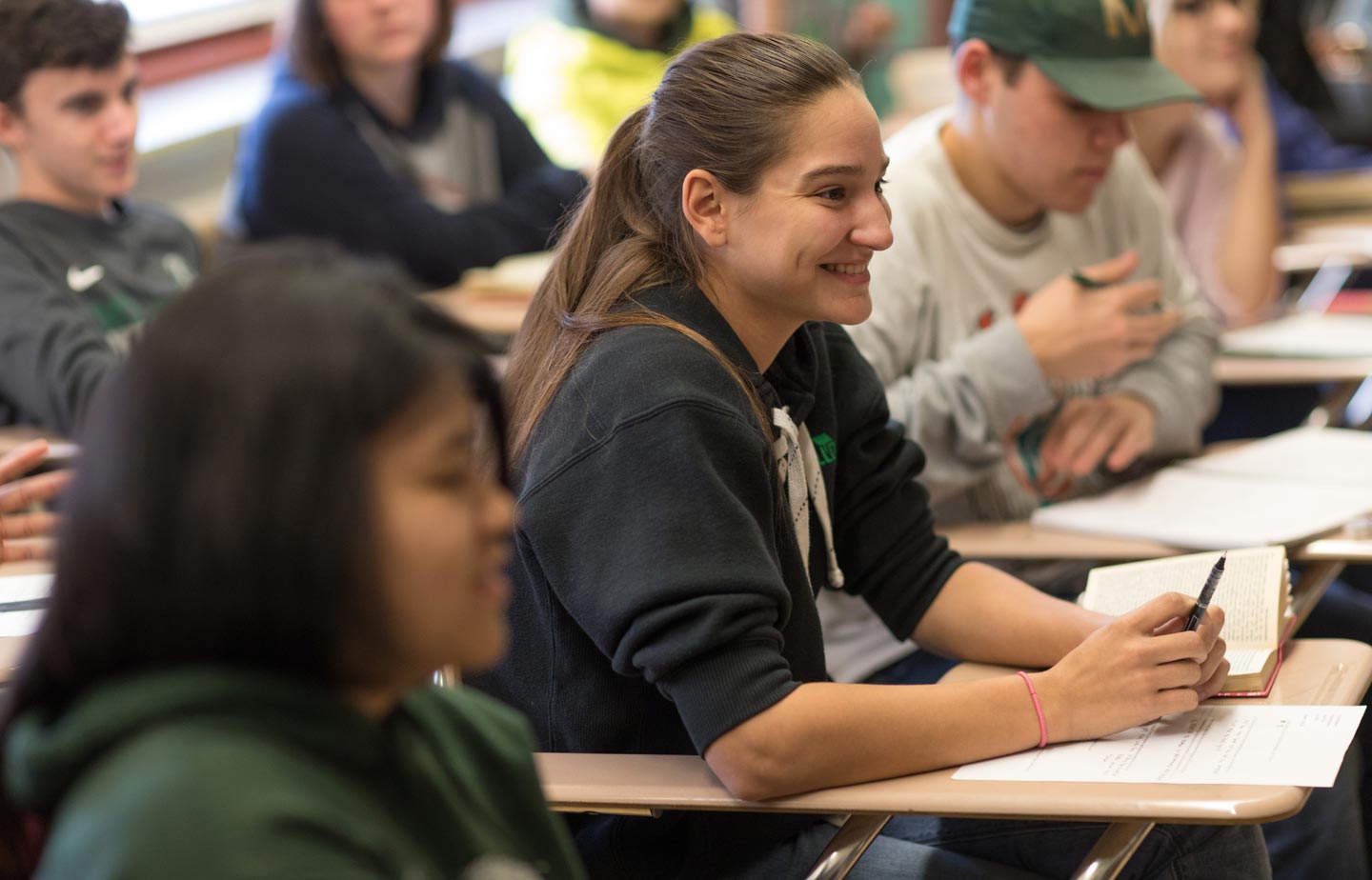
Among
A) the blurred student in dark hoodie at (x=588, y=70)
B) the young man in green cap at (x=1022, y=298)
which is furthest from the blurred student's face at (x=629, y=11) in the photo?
the young man in green cap at (x=1022, y=298)

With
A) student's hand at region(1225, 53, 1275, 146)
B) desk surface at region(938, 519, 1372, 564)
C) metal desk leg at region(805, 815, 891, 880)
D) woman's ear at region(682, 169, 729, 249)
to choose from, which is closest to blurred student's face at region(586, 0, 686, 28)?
student's hand at region(1225, 53, 1275, 146)

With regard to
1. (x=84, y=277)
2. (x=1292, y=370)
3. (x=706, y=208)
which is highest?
(x=706, y=208)

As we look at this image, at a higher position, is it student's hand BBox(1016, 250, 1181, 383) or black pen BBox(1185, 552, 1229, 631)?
black pen BBox(1185, 552, 1229, 631)

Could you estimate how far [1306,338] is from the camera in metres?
2.66

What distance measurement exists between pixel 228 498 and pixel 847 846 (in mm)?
675

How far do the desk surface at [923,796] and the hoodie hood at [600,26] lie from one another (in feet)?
8.53

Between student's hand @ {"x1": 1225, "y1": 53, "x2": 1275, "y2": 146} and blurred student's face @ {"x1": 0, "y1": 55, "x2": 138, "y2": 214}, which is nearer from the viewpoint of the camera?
blurred student's face @ {"x1": 0, "y1": 55, "x2": 138, "y2": 214}

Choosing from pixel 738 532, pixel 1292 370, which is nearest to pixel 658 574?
pixel 738 532

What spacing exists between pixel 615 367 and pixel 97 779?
2.08 feet

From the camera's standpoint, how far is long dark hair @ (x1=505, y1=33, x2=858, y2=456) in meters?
1.29

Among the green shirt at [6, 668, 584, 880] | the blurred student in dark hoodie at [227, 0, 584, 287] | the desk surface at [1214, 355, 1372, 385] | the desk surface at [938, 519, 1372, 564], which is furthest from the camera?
the blurred student in dark hoodie at [227, 0, 584, 287]

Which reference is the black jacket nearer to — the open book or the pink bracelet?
the pink bracelet

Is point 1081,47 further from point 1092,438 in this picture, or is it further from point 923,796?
point 923,796

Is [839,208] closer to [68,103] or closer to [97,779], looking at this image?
[97,779]
